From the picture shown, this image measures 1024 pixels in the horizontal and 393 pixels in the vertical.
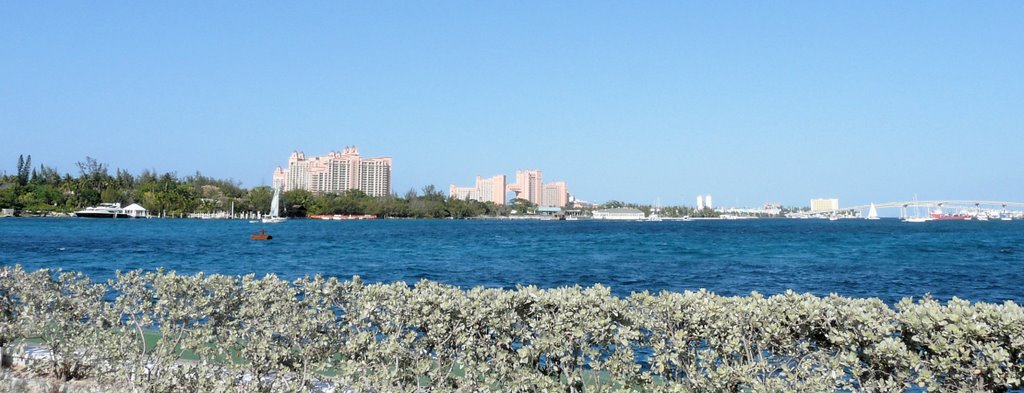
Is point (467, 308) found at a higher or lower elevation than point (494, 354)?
higher

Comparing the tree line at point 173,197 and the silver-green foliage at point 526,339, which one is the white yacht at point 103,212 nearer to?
the tree line at point 173,197

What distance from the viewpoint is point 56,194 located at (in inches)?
4783

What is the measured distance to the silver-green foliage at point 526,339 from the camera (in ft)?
12.6

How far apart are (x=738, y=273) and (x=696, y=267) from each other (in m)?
2.45

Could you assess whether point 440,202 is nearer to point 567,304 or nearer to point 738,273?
point 738,273

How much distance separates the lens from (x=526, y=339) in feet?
15.1

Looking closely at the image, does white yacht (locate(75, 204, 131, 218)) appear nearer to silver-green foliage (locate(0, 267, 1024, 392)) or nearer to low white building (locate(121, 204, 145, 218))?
low white building (locate(121, 204, 145, 218))

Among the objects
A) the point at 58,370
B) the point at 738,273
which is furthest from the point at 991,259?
the point at 58,370

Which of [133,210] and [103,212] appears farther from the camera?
[133,210]

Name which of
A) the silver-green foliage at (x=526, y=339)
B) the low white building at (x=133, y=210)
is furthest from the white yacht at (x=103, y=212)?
the silver-green foliage at (x=526, y=339)

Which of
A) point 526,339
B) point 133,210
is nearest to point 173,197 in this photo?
point 133,210

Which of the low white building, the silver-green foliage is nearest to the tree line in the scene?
the low white building

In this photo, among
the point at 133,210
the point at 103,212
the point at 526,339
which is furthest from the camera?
the point at 133,210

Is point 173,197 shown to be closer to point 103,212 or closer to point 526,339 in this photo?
point 103,212
